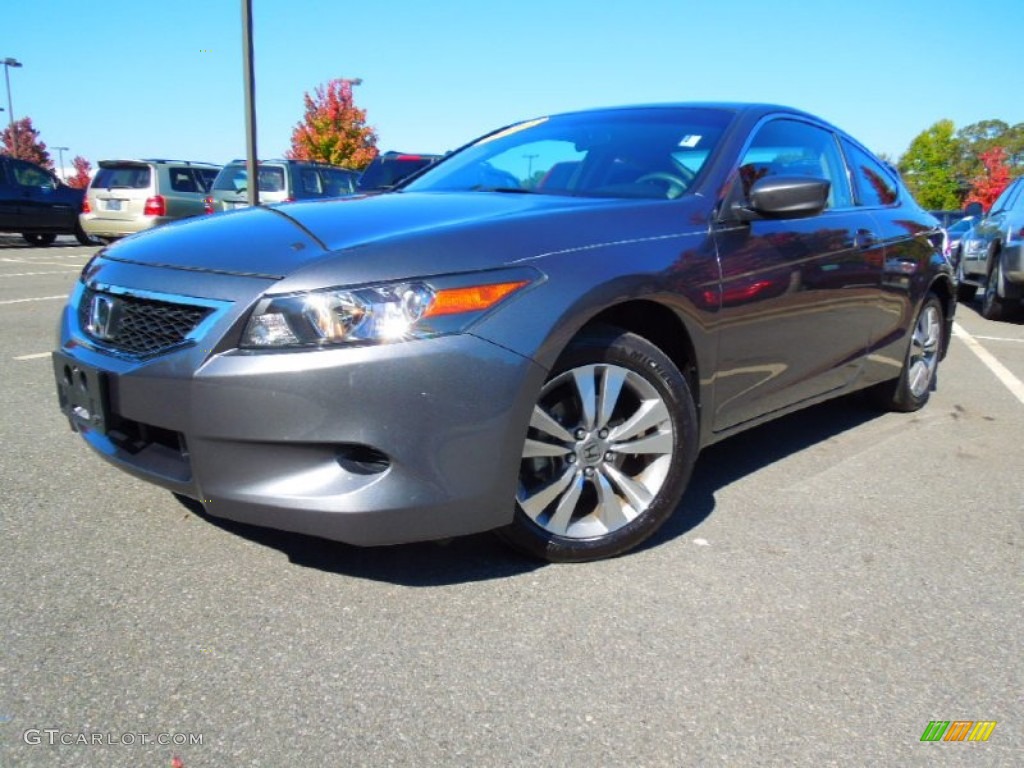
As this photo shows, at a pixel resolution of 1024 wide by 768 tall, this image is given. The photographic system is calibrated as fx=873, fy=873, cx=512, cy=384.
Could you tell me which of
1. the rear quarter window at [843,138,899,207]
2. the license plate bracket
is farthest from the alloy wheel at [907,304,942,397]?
the license plate bracket

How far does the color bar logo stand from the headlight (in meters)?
1.44

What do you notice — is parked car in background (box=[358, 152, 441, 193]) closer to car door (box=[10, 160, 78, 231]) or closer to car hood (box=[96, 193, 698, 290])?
car door (box=[10, 160, 78, 231])

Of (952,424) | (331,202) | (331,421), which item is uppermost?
(331,202)

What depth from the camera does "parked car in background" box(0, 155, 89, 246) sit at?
1698 cm

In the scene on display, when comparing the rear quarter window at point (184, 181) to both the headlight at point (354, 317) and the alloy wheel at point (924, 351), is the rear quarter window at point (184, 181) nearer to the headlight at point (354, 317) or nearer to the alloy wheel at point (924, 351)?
the alloy wheel at point (924, 351)

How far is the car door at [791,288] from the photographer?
10.0ft

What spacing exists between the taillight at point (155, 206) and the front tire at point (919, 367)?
45.5ft

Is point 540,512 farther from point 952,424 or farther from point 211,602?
point 952,424

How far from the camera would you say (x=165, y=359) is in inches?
90.7

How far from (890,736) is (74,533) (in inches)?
94.7

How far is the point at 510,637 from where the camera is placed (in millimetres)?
2254

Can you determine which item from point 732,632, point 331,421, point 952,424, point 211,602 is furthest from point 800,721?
point 952,424

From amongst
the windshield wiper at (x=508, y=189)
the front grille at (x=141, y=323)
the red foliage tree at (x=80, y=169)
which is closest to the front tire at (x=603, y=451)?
the windshield wiper at (x=508, y=189)

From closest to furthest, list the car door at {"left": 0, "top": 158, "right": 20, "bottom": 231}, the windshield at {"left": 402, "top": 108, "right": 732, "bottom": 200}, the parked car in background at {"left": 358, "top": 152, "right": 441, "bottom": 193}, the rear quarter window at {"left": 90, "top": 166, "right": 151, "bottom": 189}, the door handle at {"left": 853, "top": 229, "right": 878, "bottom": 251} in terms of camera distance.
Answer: the windshield at {"left": 402, "top": 108, "right": 732, "bottom": 200}, the door handle at {"left": 853, "top": 229, "right": 878, "bottom": 251}, the parked car in background at {"left": 358, "top": 152, "right": 441, "bottom": 193}, the rear quarter window at {"left": 90, "top": 166, "right": 151, "bottom": 189}, the car door at {"left": 0, "top": 158, "right": 20, "bottom": 231}
